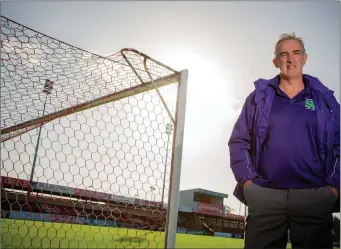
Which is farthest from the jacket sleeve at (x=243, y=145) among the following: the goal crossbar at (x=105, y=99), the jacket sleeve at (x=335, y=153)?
the goal crossbar at (x=105, y=99)

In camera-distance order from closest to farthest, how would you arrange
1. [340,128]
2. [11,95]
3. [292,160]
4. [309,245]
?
[309,245] → [292,160] → [340,128] → [11,95]

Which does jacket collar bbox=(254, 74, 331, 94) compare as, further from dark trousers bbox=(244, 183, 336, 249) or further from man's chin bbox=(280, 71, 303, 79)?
dark trousers bbox=(244, 183, 336, 249)

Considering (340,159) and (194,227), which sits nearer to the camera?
(340,159)

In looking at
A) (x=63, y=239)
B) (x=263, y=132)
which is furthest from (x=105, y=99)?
(x=63, y=239)

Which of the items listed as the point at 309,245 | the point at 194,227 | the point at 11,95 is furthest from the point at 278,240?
the point at 194,227

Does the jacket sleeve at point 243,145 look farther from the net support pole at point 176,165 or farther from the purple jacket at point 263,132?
the net support pole at point 176,165

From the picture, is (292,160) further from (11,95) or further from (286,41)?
(11,95)

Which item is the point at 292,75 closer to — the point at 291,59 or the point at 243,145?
the point at 291,59

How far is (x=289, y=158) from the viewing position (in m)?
1.64

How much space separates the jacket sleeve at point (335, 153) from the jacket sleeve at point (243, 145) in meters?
0.49

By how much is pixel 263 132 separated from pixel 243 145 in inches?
6.9

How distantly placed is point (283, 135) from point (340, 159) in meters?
0.42

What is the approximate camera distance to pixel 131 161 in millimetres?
2660

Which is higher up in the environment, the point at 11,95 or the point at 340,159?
the point at 11,95
